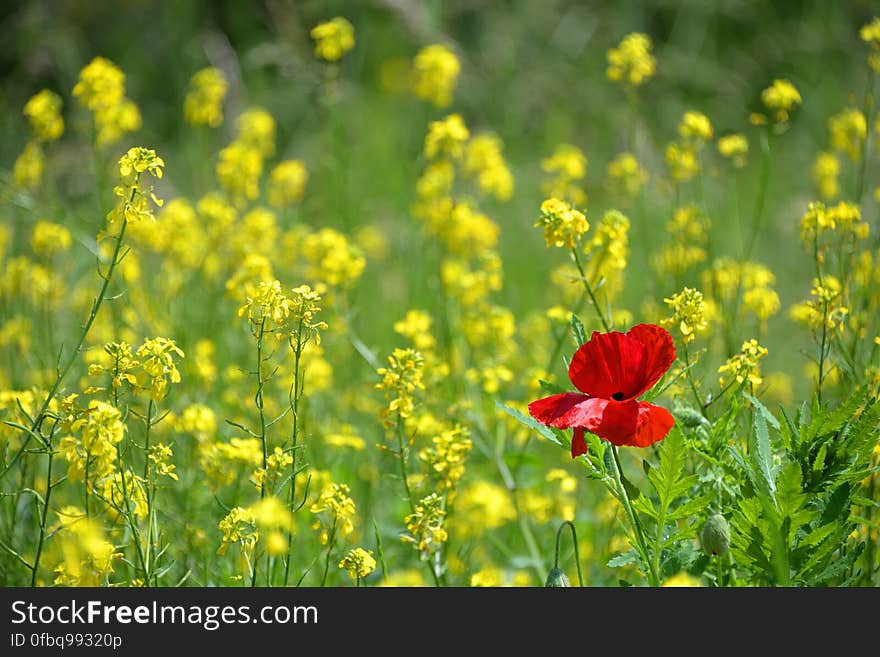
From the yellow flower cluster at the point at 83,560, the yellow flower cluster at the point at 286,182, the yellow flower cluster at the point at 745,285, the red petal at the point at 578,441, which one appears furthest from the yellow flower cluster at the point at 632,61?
the yellow flower cluster at the point at 83,560

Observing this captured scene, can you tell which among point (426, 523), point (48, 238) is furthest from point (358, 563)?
point (48, 238)

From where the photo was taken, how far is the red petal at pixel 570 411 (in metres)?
1.35

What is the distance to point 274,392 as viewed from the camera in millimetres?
2863

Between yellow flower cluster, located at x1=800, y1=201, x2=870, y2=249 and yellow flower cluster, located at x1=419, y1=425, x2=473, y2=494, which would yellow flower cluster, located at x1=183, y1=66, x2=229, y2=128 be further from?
yellow flower cluster, located at x1=800, y1=201, x2=870, y2=249

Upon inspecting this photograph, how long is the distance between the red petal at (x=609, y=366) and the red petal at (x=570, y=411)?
0.9 inches

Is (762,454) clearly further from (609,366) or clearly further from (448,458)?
(448,458)

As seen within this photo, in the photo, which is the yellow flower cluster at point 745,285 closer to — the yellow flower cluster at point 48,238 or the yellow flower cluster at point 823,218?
the yellow flower cluster at point 823,218

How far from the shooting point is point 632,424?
4.40 feet

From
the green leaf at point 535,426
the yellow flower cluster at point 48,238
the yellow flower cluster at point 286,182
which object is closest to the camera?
the green leaf at point 535,426

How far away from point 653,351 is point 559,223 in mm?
383

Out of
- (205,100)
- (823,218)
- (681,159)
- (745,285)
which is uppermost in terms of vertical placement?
(205,100)

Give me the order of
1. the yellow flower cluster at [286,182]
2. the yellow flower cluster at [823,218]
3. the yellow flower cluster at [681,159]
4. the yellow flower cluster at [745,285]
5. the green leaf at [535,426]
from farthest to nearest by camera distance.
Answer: the yellow flower cluster at [286,182]
the yellow flower cluster at [681,159]
the yellow flower cluster at [745,285]
the yellow flower cluster at [823,218]
the green leaf at [535,426]
